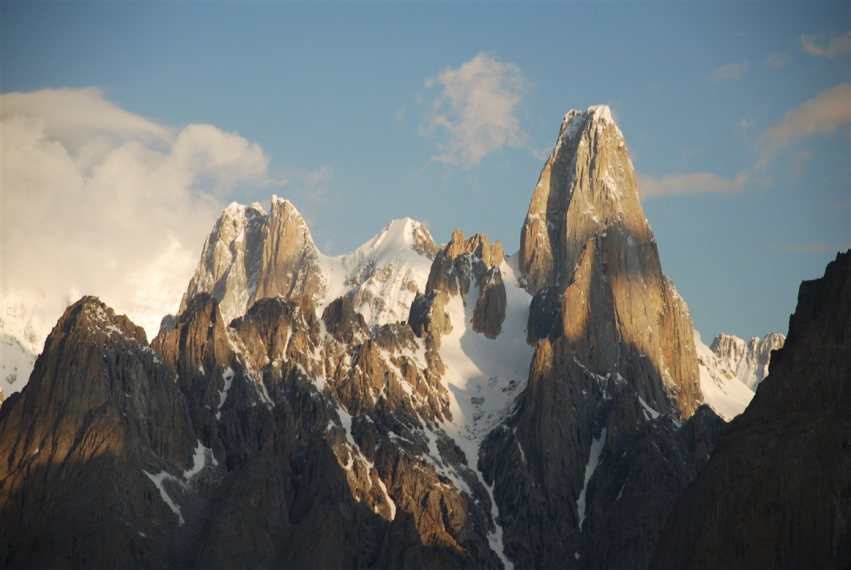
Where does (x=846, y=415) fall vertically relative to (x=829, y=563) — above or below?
above

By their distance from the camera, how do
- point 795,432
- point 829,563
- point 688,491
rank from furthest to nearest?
point 688,491 < point 795,432 < point 829,563

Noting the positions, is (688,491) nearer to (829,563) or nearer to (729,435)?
(729,435)

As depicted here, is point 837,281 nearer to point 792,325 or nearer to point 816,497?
point 792,325

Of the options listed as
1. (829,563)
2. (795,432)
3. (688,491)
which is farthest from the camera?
(688,491)

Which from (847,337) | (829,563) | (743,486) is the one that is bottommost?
(829,563)

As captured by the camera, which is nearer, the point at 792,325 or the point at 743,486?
the point at 743,486

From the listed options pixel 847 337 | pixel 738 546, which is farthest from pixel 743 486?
pixel 847 337

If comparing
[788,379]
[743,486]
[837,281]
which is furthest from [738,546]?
[837,281]
